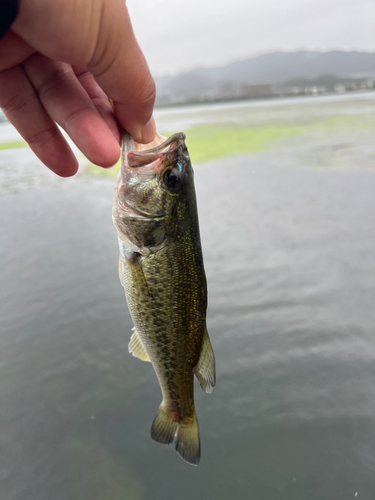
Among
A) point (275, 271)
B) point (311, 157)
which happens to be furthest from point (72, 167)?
point (311, 157)

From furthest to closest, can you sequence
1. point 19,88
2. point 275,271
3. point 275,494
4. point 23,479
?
point 275,271 → point 23,479 → point 275,494 → point 19,88

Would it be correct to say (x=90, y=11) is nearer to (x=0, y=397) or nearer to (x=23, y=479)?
(x=23, y=479)

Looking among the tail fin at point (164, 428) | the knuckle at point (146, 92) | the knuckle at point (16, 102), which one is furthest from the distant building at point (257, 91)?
the tail fin at point (164, 428)

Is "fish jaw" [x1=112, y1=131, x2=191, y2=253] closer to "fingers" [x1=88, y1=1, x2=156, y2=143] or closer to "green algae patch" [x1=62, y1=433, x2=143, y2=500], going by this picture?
"fingers" [x1=88, y1=1, x2=156, y2=143]

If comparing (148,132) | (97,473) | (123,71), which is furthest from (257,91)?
(123,71)

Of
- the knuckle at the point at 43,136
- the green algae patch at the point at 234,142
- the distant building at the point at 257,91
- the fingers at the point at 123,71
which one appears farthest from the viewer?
the distant building at the point at 257,91

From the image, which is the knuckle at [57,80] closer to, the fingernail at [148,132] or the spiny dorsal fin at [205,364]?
the fingernail at [148,132]

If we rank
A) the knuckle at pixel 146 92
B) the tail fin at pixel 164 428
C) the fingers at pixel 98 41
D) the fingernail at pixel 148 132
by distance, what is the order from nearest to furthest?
the fingers at pixel 98 41 < the knuckle at pixel 146 92 < the fingernail at pixel 148 132 < the tail fin at pixel 164 428

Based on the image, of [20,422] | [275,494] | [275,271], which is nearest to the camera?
[275,494]
